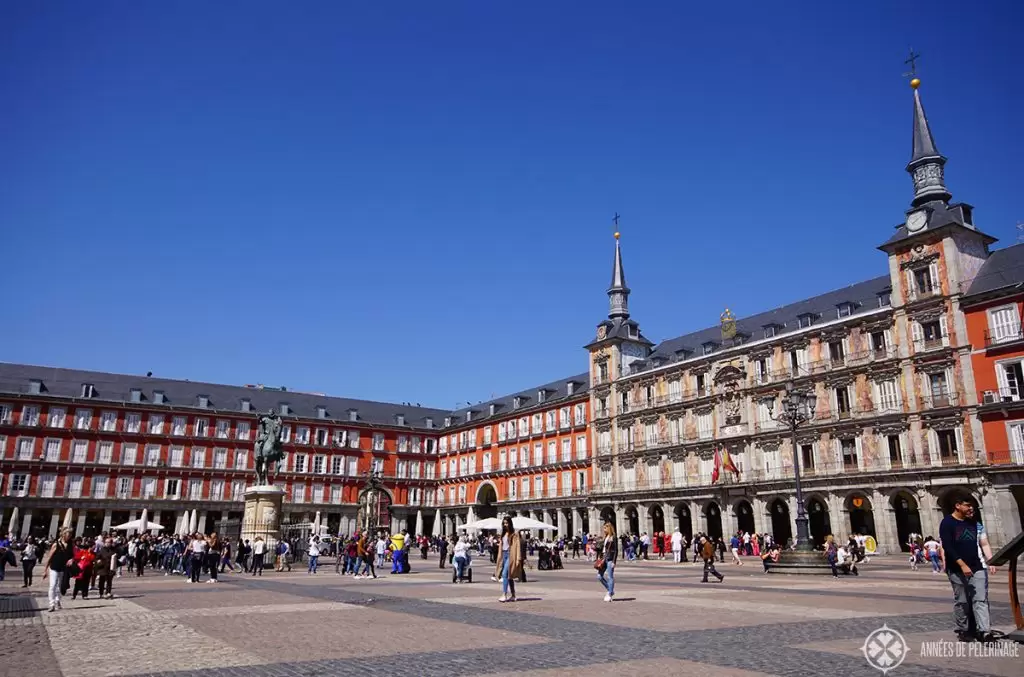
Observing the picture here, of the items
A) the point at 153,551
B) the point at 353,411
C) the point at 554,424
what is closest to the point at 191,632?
the point at 153,551

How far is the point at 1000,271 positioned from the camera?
38625 millimetres

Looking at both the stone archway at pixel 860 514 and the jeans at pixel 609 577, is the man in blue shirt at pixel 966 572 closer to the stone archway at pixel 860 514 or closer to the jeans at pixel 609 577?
the jeans at pixel 609 577

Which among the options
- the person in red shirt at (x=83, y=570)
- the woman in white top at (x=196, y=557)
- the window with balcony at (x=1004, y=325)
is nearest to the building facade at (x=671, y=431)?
the window with balcony at (x=1004, y=325)

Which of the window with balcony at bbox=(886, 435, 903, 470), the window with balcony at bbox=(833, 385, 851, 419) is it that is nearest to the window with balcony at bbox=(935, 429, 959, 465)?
the window with balcony at bbox=(886, 435, 903, 470)

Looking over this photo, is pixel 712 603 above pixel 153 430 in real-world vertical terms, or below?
below

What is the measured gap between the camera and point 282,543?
2934 cm

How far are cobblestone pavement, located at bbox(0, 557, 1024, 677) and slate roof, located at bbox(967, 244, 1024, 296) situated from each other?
89.5 ft

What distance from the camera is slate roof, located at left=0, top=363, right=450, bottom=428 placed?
209 feet

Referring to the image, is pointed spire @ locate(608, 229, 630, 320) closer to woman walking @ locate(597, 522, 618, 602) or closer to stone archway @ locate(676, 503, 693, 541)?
stone archway @ locate(676, 503, 693, 541)

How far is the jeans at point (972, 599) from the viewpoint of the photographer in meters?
7.95

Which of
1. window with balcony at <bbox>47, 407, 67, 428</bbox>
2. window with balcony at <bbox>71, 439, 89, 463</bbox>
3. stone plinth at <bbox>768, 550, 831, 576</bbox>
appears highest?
window with balcony at <bbox>47, 407, 67, 428</bbox>

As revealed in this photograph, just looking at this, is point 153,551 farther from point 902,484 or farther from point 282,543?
point 902,484

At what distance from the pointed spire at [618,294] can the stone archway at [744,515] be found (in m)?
20.3

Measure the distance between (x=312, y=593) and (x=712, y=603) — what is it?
907 cm
